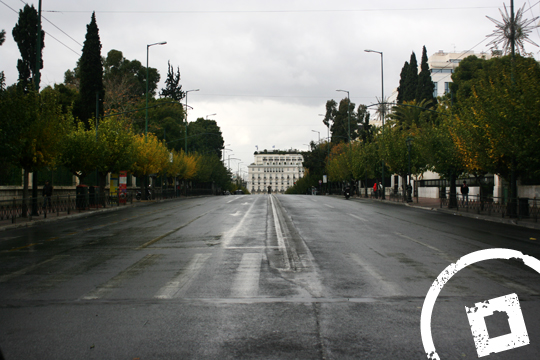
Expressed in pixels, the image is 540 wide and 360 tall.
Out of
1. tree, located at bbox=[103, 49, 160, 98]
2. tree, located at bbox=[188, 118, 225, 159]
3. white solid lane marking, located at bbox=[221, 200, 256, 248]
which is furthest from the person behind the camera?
tree, located at bbox=[188, 118, 225, 159]

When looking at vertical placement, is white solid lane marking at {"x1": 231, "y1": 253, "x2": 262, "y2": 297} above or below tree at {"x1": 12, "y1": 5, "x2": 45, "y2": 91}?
below

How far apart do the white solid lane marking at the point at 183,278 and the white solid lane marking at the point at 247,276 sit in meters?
0.82

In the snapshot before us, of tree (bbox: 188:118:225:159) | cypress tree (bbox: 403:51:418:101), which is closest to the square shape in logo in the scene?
cypress tree (bbox: 403:51:418:101)

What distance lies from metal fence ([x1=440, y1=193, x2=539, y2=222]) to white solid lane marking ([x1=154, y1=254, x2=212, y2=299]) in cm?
1722

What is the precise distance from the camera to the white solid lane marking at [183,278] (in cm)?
696

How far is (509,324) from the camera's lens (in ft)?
18.0

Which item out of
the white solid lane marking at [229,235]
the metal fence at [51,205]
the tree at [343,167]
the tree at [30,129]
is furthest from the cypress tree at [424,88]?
the white solid lane marking at [229,235]

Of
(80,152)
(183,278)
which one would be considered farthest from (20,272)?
(80,152)

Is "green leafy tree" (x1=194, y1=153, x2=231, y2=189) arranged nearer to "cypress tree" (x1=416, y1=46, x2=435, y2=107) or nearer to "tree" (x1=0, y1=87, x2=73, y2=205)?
"cypress tree" (x1=416, y1=46, x2=435, y2=107)

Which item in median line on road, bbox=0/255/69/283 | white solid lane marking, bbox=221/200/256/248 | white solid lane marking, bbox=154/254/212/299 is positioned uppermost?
white solid lane marking, bbox=221/200/256/248

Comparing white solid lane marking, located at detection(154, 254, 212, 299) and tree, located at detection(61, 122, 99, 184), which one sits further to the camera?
tree, located at detection(61, 122, 99, 184)

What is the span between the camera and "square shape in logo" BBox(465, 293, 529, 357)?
4730mm

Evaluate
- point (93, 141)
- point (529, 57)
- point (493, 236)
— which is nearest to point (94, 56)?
point (93, 141)

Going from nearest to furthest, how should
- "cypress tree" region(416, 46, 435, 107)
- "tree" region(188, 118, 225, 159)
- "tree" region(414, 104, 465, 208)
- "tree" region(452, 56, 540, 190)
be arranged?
1. "tree" region(452, 56, 540, 190)
2. "tree" region(414, 104, 465, 208)
3. "cypress tree" region(416, 46, 435, 107)
4. "tree" region(188, 118, 225, 159)
